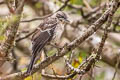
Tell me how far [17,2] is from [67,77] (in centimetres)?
133

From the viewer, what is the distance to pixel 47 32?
230 inches

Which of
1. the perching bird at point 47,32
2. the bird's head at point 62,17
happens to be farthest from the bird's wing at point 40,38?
the bird's head at point 62,17

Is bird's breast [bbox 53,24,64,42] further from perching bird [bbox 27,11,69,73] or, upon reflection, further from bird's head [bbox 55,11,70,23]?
bird's head [bbox 55,11,70,23]

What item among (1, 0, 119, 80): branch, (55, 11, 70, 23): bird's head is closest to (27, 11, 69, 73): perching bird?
(55, 11, 70, 23): bird's head

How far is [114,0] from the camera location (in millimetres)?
4262

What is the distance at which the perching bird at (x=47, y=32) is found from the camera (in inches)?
211

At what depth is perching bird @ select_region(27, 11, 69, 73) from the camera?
5363 mm

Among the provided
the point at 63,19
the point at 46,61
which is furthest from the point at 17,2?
the point at 63,19

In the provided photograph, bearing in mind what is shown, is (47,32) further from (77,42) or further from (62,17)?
(77,42)

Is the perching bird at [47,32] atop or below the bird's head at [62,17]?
below

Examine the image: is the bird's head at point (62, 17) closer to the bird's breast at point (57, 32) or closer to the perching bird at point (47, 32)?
the perching bird at point (47, 32)

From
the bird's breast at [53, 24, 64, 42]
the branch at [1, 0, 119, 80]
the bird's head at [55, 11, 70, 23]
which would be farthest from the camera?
the bird's head at [55, 11, 70, 23]

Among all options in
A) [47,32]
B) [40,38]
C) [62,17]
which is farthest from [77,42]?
[62,17]

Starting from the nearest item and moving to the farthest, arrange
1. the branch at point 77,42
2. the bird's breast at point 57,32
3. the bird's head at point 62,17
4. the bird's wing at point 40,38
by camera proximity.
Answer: the branch at point 77,42
the bird's wing at point 40,38
the bird's breast at point 57,32
the bird's head at point 62,17
